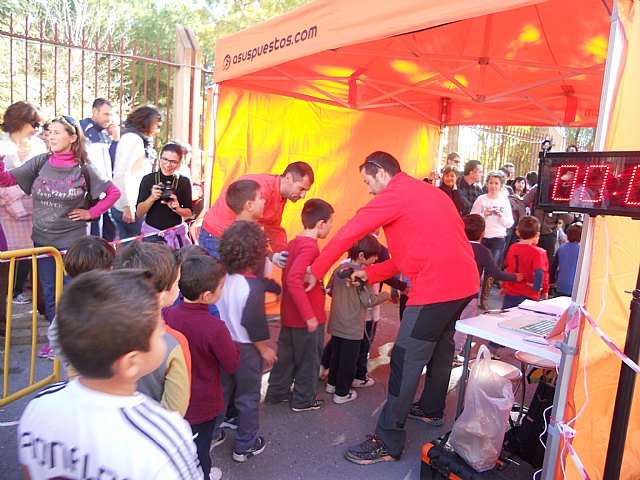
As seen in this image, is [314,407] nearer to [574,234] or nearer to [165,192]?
[165,192]

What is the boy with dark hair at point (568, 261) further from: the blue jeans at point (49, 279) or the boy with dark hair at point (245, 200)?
the blue jeans at point (49, 279)

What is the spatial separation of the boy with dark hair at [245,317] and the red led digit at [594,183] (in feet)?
5.52

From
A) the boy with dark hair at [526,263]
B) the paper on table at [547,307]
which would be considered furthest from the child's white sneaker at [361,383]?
the boy with dark hair at [526,263]

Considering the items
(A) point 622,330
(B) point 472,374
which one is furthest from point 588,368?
(B) point 472,374

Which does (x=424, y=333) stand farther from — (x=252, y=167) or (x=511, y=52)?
(x=511, y=52)

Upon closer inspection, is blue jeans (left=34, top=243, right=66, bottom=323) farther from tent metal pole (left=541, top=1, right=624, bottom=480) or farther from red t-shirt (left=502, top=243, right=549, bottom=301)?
red t-shirt (left=502, top=243, right=549, bottom=301)

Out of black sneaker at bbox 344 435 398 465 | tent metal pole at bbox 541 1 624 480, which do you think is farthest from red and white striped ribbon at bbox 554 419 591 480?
black sneaker at bbox 344 435 398 465

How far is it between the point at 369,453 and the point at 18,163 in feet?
13.2

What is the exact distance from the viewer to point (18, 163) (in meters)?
4.68

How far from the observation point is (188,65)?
7066mm

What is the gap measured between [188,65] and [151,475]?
6823 millimetres

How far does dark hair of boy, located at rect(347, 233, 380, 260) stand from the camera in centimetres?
388

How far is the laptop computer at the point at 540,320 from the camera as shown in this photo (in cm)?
254

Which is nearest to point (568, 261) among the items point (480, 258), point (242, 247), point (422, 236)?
point (480, 258)
